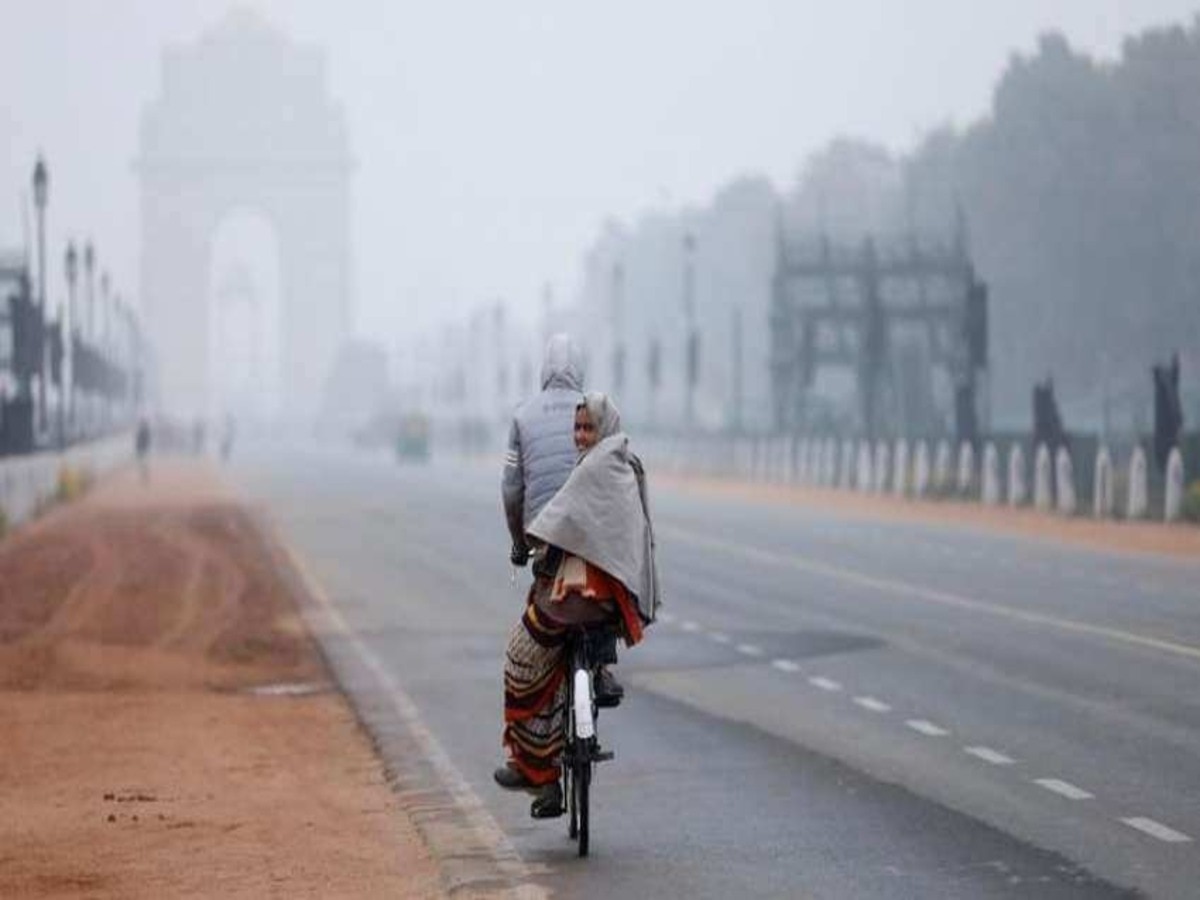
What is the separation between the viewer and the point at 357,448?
155000 millimetres

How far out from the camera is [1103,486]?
141ft

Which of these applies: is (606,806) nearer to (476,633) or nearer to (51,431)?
(476,633)

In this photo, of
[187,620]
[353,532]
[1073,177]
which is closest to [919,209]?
[1073,177]

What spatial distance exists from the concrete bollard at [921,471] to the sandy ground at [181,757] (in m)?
24.8

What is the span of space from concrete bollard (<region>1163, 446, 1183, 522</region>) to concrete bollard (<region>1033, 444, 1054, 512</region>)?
4855 mm

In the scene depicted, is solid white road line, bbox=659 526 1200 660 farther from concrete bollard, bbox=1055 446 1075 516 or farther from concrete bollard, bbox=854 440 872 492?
concrete bollard, bbox=854 440 872 492

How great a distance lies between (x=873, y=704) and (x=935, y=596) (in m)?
9.86

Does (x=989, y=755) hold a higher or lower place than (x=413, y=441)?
higher

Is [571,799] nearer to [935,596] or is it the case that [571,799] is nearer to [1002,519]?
[935,596]

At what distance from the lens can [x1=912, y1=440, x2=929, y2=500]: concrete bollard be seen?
5412 centimetres

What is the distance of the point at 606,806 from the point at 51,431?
68.1 meters

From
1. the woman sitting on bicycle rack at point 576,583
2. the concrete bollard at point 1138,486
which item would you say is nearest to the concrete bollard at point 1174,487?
the concrete bollard at point 1138,486

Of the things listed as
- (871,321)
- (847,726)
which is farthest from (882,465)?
(847,726)

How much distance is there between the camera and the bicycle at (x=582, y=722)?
11070mm
